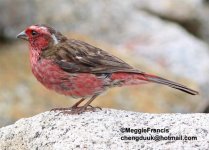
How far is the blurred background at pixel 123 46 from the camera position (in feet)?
32.8

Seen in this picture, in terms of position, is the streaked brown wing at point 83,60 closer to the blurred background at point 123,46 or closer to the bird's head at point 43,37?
the bird's head at point 43,37

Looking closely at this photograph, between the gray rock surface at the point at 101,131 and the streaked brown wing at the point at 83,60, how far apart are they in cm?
56

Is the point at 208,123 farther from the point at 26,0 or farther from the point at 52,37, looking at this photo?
the point at 26,0

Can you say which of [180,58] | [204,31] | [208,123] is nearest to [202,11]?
[204,31]

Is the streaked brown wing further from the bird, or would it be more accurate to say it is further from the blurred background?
the blurred background

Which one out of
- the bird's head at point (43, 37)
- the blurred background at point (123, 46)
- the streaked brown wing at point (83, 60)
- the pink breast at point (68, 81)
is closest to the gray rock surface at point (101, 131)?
the pink breast at point (68, 81)

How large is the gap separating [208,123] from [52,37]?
2.03 m

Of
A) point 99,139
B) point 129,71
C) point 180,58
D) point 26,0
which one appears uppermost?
point 26,0

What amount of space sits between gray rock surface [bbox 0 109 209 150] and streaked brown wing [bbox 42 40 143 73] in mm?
556

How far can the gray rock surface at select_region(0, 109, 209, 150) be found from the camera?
5.18 metres

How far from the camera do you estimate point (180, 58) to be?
39.1 feet

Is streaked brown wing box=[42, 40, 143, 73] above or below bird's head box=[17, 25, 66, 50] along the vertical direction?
below

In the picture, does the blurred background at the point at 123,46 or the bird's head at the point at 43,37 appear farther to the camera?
the blurred background at the point at 123,46

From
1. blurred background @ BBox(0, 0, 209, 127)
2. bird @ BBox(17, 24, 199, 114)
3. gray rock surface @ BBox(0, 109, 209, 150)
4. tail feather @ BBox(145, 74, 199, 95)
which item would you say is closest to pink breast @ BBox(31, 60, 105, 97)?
bird @ BBox(17, 24, 199, 114)
